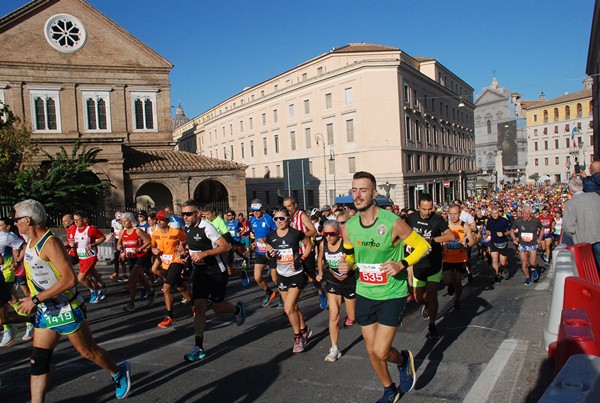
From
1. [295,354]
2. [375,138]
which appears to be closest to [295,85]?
[375,138]

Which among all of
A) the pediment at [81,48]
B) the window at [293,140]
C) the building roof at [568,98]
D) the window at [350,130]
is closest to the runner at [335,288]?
the pediment at [81,48]

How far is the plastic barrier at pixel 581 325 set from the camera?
10.7 feet

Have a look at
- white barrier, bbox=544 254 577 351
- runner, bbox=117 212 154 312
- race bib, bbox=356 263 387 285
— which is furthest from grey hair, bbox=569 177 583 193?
runner, bbox=117 212 154 312

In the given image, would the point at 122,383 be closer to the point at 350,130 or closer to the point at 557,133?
the point at 350,130

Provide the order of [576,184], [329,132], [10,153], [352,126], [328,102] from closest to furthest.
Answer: [576,184]
[10,153]
[352,126]
[328,102]
[329,132]

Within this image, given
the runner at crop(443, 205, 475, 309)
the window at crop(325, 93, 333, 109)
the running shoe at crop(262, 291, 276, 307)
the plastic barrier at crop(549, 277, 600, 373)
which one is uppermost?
the window at crop(325, 93, 333, 109)

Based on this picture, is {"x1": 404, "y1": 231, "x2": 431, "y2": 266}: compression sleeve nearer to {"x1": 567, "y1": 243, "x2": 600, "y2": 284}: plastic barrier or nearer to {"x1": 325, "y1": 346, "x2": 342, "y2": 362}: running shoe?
{"x1": 325, "y1": 346, "x2": 342, "y2": 362}: running shoe

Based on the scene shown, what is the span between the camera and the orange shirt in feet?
26.2

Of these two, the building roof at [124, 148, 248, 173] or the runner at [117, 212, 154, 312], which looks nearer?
the runner at [117, 212, 154, 312]

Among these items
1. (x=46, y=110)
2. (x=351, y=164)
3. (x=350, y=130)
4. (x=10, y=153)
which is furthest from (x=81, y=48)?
(x=351, y=164)

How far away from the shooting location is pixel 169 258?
7.99 m

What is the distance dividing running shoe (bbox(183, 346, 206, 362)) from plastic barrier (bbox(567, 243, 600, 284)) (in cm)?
483

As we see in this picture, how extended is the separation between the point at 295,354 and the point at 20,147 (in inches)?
802

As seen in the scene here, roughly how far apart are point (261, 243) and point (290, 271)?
10.4ft
